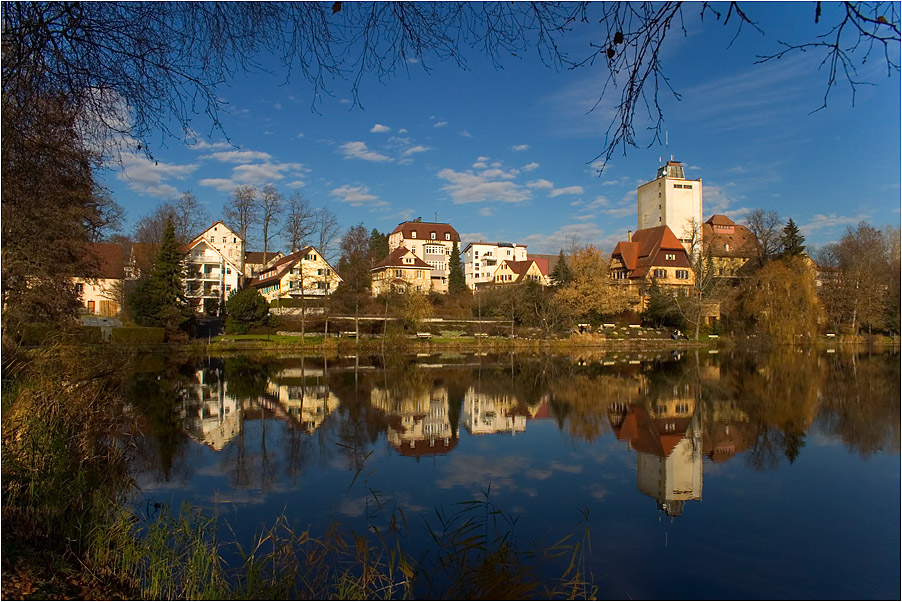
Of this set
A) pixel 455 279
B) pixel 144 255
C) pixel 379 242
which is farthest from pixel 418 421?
pixel 379 242

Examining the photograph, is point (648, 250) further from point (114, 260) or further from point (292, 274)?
point (114, 260)

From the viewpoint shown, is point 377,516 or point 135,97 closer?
point 135,97

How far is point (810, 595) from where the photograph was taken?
492cm

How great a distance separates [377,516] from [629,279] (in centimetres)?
4794

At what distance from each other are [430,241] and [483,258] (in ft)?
24.4

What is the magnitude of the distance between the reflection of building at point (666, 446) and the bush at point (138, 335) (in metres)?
23.1

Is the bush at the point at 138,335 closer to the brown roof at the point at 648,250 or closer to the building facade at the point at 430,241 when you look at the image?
the brown roof at the point at 648,250

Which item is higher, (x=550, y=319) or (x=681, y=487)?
(x=550, y=319)

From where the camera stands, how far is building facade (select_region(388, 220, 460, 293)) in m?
67.5

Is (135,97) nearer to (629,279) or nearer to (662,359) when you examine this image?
(662,359)

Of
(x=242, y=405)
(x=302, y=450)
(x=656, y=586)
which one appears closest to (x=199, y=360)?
(x=242, y=405)

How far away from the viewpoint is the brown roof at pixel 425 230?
235 feet

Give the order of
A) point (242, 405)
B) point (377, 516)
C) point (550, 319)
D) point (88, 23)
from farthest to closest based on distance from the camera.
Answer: point (550, 319) < point (242, 405) < point (377, 516) < point (88, 23)

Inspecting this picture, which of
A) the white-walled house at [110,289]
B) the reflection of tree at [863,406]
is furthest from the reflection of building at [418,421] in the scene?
the white-walled house at [110,289]
